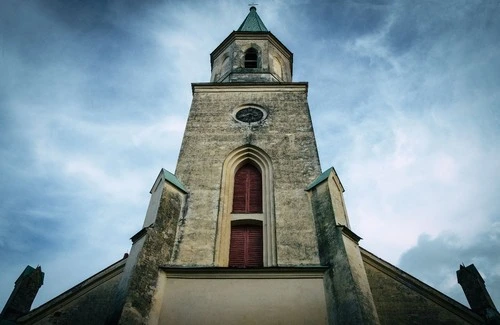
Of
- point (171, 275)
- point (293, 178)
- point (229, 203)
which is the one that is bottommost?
point (171, 275)

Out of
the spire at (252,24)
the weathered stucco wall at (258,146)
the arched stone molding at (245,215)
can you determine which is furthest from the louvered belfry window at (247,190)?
the spire at (252,24)

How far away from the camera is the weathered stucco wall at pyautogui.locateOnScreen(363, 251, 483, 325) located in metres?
9.67

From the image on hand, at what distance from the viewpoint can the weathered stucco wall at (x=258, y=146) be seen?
10969mm

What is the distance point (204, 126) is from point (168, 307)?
826cm

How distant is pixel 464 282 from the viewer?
33.3 ft

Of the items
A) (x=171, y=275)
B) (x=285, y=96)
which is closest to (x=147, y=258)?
(x=171, y=275)

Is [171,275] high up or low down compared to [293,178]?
down

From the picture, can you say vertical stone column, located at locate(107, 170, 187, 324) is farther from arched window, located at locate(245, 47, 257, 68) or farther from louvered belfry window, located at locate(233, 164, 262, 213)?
arched window, located at locate(245, 47, 257, 68)

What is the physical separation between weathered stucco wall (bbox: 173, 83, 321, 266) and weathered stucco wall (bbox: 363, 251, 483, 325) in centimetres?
208

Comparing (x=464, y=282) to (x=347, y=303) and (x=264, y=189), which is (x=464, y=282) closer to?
(x=347, y=303)

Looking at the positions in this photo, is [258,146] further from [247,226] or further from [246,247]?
[246,247]

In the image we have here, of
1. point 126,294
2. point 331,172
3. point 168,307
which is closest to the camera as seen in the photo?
point 126,294

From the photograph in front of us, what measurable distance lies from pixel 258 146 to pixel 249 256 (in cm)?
479

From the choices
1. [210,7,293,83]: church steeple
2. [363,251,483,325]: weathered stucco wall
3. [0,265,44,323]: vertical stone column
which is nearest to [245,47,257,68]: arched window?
[210,7,293,83]: church steeple
